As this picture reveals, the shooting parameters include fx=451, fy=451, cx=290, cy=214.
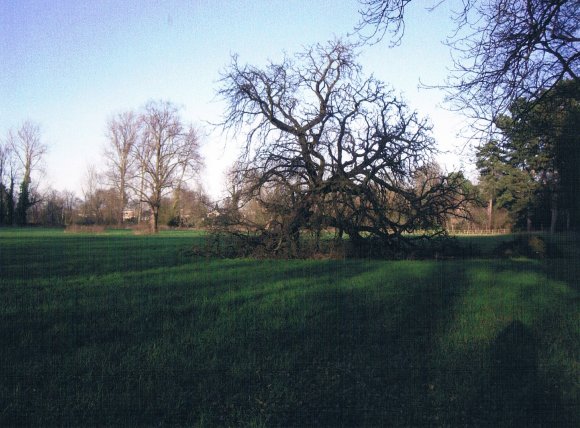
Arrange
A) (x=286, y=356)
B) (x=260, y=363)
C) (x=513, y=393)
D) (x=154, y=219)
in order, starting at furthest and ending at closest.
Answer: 1. (x=154, y=219)
2. (x=286, y=356)
3. (x=260, y=363)
4. (x=513, y=393)

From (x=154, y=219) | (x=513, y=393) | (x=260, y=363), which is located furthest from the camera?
(x=154, y=219)

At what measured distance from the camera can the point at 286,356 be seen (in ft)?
18.5

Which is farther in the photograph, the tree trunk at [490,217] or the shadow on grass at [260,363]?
the tree trunk at [490,217]

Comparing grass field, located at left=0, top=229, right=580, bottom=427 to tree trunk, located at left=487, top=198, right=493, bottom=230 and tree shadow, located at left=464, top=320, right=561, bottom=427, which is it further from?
tree trunk, located at left=487, top=198, right=493, bottom=230

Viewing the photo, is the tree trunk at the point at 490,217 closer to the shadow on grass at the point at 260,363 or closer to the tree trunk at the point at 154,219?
the tree trunk at the point at 154,219

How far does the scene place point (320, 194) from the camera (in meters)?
21.6

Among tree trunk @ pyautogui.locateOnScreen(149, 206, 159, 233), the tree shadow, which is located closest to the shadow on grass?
the tree shadow

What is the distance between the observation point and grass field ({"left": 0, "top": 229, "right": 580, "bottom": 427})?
4.30 m

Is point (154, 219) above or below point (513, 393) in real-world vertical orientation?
above

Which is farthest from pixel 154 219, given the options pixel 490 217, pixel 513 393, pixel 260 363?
pixel 513 393

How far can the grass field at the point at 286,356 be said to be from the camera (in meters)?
4.30

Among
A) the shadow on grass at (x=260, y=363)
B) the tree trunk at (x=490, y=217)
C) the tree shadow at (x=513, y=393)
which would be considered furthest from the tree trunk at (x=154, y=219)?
the tree shadow at (x=513, y=393)

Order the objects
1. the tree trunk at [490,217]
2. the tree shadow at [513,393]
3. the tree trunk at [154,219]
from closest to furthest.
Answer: the tree shadow at [513,393]
the tree trunk at [490,217]
the tree trunk at [154,219]

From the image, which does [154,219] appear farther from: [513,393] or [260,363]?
[513,393]
